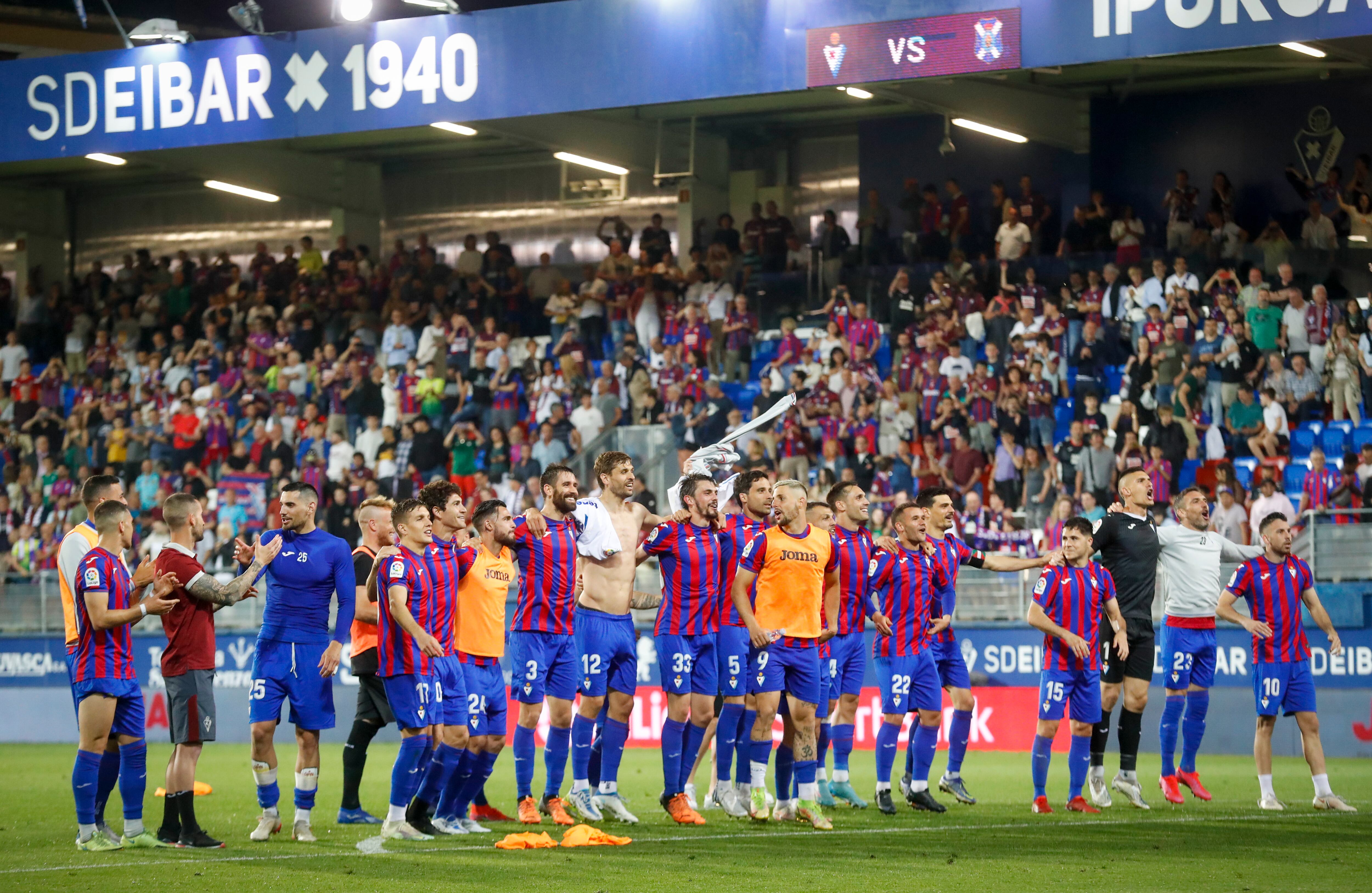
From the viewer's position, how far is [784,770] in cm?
1154

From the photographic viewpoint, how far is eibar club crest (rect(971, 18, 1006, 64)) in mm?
20281

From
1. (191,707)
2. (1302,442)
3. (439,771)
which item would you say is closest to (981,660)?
(1302,442)

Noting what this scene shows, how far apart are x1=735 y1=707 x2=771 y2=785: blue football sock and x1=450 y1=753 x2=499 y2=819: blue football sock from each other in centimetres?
172

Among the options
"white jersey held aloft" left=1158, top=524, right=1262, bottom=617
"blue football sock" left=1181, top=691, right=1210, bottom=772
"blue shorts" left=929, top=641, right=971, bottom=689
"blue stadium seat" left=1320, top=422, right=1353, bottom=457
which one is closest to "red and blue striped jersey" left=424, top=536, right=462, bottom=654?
"blue shorts" left=929, top=641, right=971, bottom=689

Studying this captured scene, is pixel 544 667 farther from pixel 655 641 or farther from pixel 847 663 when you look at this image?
pixel 847 663

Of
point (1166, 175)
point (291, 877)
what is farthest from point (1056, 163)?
point (291, 877)

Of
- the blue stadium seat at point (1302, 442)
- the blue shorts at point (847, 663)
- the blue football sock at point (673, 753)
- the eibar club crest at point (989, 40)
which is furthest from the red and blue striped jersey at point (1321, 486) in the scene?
the blue football sock at point (673, 753)

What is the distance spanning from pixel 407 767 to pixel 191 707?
4.90 feet

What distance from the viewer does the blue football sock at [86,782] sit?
9.96 meters

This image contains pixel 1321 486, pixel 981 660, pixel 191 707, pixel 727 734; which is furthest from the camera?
pixel 1321 486

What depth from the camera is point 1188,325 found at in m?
21.6

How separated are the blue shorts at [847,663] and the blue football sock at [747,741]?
1.37 meters

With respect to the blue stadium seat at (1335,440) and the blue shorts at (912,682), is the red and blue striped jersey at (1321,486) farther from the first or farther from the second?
the blue shorts at (912,682)

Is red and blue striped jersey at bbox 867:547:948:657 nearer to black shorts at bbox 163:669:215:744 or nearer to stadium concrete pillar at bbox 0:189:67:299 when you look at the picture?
black shorts at bbox 163:669:215:744
